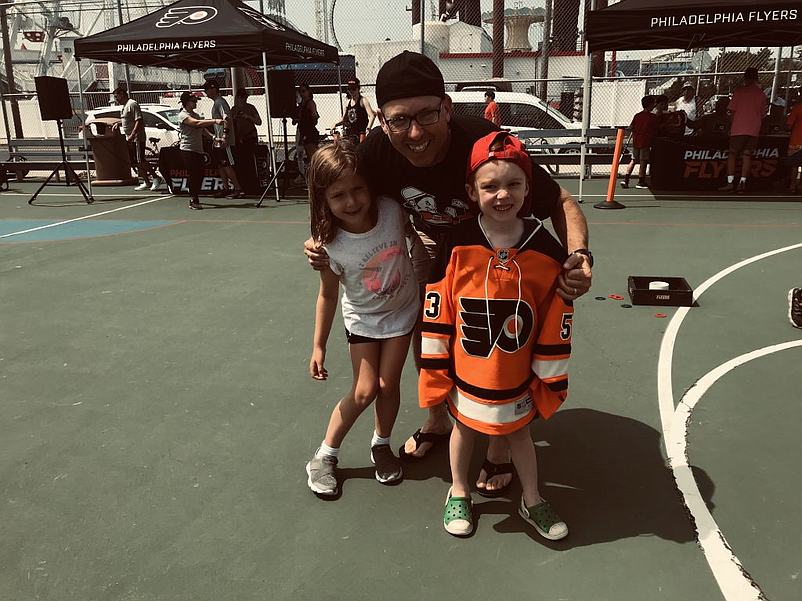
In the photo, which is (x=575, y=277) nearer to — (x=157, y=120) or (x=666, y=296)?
(x=666, y=296)

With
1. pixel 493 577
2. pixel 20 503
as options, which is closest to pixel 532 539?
pixel 493 577

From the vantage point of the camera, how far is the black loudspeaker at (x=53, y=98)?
11.9 metres

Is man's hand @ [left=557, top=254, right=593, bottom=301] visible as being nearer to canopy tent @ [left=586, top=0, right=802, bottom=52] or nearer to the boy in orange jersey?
the boy in orange jersey

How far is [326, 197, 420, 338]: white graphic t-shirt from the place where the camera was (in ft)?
9.05

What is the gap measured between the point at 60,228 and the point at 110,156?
6.01 meters

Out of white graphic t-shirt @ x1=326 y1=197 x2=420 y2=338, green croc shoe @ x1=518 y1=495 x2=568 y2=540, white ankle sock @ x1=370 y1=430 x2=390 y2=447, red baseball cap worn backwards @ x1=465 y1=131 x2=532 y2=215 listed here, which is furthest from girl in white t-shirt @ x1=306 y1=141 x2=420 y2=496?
green croc shoe @ x1=518 y1=495 x2=568 y2=540

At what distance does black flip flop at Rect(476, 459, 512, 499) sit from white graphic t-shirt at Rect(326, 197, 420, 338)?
29.9 inches

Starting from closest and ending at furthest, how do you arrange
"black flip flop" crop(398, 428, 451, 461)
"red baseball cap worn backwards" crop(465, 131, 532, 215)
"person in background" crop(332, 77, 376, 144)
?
"red baseball cap worn backwards" crop(465, 131, 532, 215) → "black flip flop" crop(398, 428, 451, 461) → "person in background" crop(332, 77, 376, 144)

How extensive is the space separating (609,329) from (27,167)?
1689cm

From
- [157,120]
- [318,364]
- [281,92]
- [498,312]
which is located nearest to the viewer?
[498,312]

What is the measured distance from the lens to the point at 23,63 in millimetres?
39188

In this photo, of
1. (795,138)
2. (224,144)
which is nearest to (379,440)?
(224,144)

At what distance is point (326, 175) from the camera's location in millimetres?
2615

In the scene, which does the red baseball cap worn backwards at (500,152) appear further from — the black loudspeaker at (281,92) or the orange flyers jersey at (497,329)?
the black loudspeaker at (281,92)
